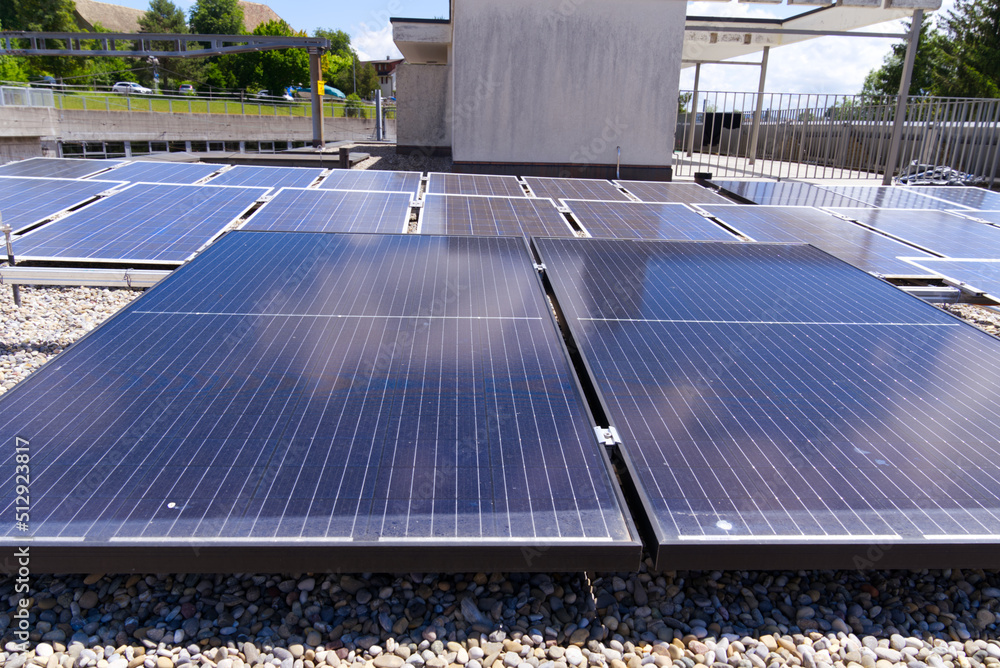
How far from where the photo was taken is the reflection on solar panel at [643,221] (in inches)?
342

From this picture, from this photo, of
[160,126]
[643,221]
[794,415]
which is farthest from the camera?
[160,126]

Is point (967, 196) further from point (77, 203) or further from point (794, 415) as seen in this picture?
point (77, 203)

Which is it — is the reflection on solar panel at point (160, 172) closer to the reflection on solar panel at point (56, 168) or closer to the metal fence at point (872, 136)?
the reflection on solar panel at point (56, 168)

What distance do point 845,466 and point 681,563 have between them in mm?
1155

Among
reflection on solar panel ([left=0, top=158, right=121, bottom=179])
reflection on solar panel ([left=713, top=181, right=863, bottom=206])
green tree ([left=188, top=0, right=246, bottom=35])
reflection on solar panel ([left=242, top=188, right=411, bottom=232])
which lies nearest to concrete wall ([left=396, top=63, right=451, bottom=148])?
reflection on solar panel ([left=0, top=158, right=121, bottom=179])

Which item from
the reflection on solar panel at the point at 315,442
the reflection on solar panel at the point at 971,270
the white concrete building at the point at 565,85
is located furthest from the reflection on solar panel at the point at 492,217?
the white concrete building at the point at 565,85

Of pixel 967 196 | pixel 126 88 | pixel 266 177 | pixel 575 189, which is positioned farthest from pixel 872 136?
pixel 126 88

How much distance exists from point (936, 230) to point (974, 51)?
176ft

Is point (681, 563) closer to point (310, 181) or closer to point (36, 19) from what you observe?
point (310, 181)

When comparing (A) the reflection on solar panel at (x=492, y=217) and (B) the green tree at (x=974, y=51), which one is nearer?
(A) the reflection on solar panel at (x=492, y=217)

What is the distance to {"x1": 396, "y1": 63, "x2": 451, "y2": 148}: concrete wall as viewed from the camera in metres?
27.7

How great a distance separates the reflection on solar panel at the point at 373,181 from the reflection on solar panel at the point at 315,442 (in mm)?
5900

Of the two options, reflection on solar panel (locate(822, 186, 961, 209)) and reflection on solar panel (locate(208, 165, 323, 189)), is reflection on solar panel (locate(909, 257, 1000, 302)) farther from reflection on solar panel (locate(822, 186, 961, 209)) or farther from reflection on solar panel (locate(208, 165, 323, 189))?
reflection on solar panel (locate(208, 165, 323, 189))

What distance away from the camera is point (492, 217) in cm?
923
